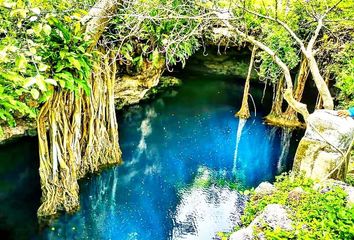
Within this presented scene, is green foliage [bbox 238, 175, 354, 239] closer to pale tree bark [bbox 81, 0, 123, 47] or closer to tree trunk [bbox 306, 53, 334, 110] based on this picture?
tree trunk [bbox 306, 53, 334, 110]

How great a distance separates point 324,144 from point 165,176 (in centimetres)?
483

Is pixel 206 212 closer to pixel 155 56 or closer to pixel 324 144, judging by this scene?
pixel 155 56

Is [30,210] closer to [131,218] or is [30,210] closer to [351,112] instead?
[131,218]

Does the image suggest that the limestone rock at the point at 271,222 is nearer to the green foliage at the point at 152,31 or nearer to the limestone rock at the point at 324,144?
the limestone rock at the point at 324,144

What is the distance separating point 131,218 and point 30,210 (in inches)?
69.1

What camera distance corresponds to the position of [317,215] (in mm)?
3135

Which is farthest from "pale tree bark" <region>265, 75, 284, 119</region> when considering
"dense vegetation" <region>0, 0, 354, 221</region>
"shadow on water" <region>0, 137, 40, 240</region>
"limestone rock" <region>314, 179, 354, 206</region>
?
"limestone rock" <region>314, 179, 354, 206</region>

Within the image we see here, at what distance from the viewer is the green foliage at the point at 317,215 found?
114 inches

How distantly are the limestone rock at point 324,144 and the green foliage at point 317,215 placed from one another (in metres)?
0.69

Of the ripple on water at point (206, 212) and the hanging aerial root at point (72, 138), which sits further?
the hanging aerial root at point (72, 138)

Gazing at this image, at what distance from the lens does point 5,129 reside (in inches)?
371

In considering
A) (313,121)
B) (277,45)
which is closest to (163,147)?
(277,45)

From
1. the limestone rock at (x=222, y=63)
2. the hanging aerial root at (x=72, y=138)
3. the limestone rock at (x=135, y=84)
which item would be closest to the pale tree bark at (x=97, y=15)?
the hanging aerial root at (x=72, y=138)

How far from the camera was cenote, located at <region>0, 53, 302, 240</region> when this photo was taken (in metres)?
6.62
